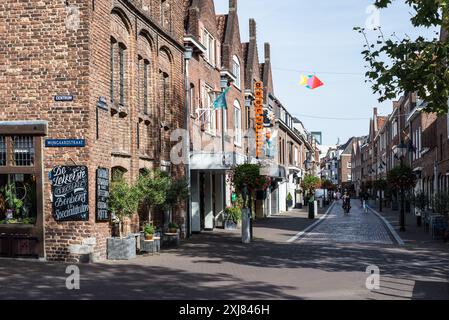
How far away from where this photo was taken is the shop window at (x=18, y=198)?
1491 centimetres

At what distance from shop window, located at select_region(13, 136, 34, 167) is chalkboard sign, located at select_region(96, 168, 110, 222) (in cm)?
170

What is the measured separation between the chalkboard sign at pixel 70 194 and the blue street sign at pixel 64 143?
535 millimetres

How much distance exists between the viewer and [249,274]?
12.4 meters

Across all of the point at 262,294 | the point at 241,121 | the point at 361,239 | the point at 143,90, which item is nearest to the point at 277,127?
the point at 241,121

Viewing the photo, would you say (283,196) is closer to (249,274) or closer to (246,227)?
(246,227)

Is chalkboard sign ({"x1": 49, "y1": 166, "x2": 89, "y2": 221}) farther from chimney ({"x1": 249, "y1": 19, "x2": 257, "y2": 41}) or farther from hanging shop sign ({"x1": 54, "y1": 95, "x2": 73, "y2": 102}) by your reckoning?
chimney ({"x1": 249, "y1": 19, "x2": 257, "y2": 41})

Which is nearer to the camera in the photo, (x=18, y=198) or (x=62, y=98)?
(x=62, y=98)

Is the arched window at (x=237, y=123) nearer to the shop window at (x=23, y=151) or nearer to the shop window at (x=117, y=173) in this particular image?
the shop window at (x=117, y=173)

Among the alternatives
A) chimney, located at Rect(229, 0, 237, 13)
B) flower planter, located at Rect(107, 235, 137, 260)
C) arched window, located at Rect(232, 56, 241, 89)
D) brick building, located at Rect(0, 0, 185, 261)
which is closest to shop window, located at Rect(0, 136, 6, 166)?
brick building, located at Rect(0, 0, 185, 261)

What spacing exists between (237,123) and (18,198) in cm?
1970

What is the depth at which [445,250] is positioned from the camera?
17.5m

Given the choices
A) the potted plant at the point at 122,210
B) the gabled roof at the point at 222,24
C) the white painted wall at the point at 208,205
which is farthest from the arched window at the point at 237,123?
the potted plant at the point at 122,210

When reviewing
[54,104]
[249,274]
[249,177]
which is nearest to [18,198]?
[54,104]
